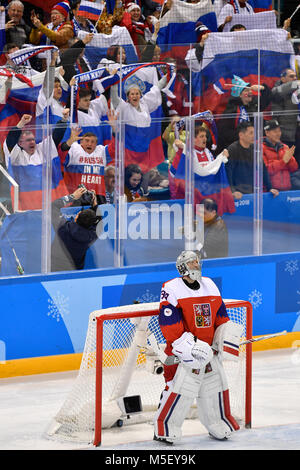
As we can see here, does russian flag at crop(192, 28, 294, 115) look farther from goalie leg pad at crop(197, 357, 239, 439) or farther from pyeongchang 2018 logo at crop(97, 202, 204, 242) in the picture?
goalie leg pad at crop(197, 357, 239, 439)

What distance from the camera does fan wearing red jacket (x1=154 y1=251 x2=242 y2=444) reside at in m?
6.07

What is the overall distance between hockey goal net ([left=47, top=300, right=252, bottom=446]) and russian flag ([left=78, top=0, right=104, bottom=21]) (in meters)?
4.48

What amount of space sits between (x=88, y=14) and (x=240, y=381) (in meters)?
5.03

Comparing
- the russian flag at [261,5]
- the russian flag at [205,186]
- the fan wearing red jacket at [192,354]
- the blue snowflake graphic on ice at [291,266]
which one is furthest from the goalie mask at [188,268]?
the russian flag at [261,5]

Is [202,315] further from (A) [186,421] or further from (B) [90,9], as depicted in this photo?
(B) [90,9]

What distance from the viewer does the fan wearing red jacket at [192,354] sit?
607 cm

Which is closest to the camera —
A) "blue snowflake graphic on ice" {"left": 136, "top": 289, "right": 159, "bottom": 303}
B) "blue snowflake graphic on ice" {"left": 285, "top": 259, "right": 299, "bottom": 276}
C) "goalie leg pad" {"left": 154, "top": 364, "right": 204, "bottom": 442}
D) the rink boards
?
"goalie leg pad" {"left": 154, "top": 364, "right": 204, "bottom": 442}

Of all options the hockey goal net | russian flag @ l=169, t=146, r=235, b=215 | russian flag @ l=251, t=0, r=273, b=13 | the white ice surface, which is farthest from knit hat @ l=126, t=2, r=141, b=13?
the hockey goal net

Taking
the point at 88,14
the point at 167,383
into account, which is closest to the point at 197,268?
the point at 167,383

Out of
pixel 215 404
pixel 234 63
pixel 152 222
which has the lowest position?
pixel 215 404

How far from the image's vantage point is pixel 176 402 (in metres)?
6.16

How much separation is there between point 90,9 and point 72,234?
326 centimetres

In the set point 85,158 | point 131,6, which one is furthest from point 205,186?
point 131,6

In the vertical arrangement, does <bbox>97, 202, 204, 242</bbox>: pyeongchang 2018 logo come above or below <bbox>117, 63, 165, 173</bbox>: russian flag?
below
